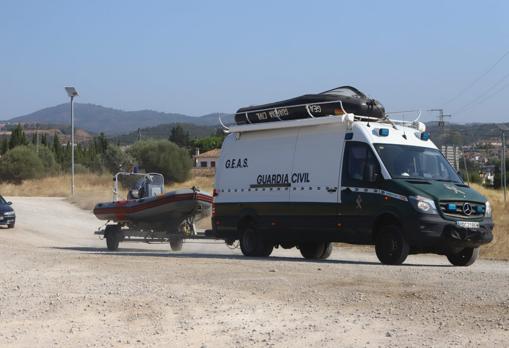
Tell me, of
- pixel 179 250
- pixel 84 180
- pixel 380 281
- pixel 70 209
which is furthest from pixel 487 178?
pixel 380 281

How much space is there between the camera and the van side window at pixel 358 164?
58.7 feet

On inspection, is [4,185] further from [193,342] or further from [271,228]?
[193,342]

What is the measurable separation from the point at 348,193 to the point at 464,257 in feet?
9.17

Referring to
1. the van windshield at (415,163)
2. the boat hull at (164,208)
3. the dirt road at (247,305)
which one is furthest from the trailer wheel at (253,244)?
the van windshield at (415,163)

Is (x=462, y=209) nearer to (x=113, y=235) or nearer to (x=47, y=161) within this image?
(x=113, y=235)

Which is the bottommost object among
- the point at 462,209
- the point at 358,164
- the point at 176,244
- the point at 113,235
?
the point at 176,244

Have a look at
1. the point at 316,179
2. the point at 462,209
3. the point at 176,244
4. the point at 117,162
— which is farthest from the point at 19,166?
the point at 462,209

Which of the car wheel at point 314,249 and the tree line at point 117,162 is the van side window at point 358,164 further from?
the tree line at point 117,162

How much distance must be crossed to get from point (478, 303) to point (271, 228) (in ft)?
30.0

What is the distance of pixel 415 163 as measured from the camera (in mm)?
18234

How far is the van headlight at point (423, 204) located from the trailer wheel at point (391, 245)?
2.01 ft

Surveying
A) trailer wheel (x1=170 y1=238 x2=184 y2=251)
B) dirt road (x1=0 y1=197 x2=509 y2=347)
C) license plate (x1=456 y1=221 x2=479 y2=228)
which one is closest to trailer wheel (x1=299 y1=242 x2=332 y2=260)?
dirt road (x1=0 y1=197 x2=509 y2=347)

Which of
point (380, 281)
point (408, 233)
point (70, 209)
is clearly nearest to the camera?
point (380, 281)

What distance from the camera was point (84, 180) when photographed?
6969 centimetres
